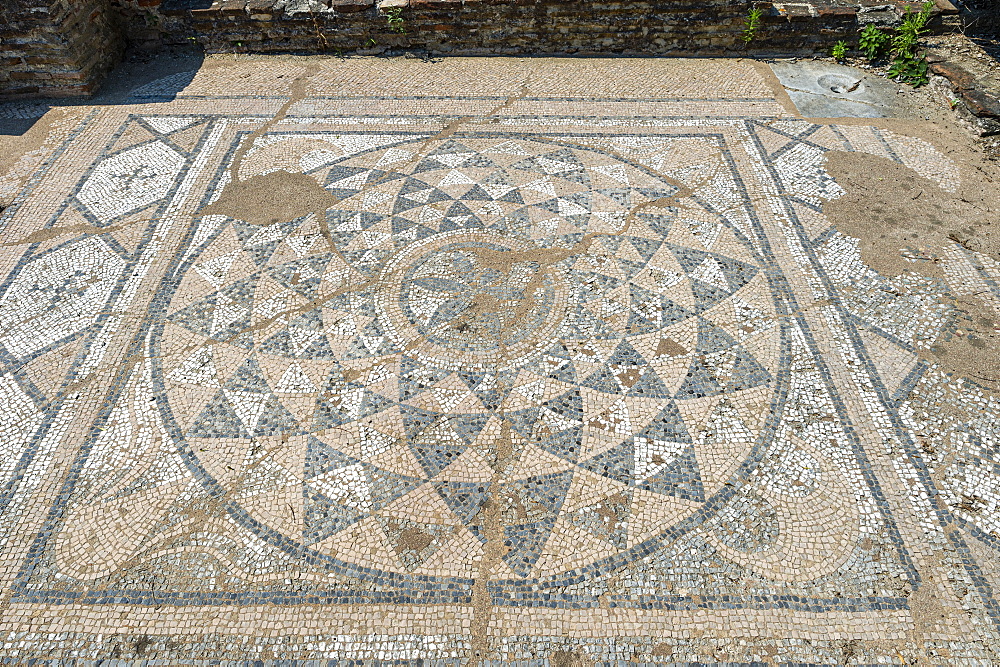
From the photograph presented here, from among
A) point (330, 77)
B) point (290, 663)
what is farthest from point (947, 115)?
point (290, 663)

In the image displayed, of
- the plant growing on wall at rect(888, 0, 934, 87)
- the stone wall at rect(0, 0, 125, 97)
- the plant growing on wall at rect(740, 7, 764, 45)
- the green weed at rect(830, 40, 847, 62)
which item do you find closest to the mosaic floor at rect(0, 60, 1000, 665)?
the stone wall at rect(0, 0, 125, 97)

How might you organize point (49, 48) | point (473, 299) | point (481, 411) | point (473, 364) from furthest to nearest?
point (49, 48), point (473, 299), point (473, 364), point (481, 411)

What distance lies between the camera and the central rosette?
3.82m

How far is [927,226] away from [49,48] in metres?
8.26

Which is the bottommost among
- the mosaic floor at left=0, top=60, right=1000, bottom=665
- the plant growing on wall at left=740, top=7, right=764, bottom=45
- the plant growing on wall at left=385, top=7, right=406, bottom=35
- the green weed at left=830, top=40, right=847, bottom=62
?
the mosaic floor at left=0, top=60, right=1000, bottom=665

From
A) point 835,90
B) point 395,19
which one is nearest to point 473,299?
point 395,19

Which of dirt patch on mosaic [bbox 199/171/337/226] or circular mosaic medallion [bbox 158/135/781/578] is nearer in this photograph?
circular mosaic medallion [bbox 158/135/781/578]

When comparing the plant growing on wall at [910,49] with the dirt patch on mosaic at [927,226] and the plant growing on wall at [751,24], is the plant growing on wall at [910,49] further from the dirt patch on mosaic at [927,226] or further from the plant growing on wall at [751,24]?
the dirt patch on mosaic at [927,226]

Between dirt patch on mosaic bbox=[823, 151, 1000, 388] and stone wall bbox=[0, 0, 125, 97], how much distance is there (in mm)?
7385

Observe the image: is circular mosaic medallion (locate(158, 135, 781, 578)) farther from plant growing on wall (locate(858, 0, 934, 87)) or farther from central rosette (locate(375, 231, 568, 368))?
plant growing on wall (locate(858, 0, 934, 87))

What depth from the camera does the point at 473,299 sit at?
4117mm

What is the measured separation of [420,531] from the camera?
Answer: 2.99 meters

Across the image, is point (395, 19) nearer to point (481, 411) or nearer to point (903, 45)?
point (481, 411)

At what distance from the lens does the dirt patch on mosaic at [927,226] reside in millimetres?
3793
